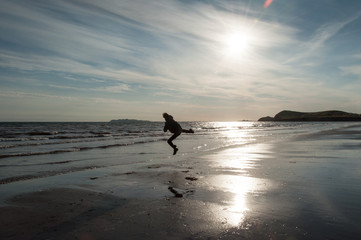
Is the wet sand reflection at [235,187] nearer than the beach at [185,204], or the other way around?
the beach at [185,204]

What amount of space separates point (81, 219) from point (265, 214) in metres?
3.59

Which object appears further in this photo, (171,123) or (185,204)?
(171,123)

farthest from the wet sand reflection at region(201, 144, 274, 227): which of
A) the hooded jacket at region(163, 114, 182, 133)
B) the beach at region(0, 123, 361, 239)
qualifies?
the hooded jacket at region(163, 114, 182, 133)

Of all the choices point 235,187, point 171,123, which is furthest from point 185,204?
point 171,123

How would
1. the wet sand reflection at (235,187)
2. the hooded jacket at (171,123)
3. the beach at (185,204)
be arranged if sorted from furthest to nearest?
the hooded jacket at (171,123)
the wet sand reflection at (235,187)
the beach at (185,204)

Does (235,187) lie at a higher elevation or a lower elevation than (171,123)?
lower

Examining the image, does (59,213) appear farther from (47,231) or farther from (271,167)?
(271,167)

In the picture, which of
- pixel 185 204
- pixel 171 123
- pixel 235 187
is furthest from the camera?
pixel 171 123

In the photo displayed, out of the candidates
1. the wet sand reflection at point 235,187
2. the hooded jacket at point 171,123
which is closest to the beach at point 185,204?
the wet sand reflection at point 235,187

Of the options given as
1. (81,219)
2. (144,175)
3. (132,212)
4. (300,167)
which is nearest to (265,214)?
(132,212)

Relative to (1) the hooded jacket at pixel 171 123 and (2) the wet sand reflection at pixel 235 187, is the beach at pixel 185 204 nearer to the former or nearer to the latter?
(2) the wet sand reflection at pixel 235 187

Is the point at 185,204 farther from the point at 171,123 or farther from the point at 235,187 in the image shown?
the point at 171,123

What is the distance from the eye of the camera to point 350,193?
6.79 m

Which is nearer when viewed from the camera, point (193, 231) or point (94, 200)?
point (193, 231)
